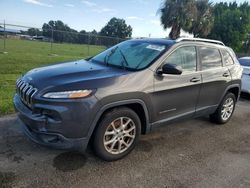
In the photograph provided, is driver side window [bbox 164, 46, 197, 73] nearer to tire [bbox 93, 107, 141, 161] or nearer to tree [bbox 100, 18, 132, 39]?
tire [bbox 93, 107, 141, 161]

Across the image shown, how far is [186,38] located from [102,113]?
211 cm

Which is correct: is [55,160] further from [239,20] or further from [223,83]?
[239,20]

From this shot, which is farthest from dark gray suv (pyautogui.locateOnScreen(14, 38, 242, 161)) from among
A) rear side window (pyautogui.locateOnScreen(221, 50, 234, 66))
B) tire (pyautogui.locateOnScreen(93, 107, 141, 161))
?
rear side window (pyautogui.locateOnScreen(221, 50, 234, 66))

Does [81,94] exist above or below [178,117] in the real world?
above

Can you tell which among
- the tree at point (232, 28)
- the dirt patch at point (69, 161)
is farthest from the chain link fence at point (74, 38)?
the tree at point (232, 28)

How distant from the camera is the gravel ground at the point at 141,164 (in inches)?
117

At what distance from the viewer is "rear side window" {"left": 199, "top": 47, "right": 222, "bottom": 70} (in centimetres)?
437

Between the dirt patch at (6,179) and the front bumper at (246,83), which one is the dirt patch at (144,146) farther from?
the front bumper at (246,83)

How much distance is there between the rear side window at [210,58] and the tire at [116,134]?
180 centimetres

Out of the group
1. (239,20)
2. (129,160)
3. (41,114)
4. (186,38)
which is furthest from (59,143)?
(239,20)

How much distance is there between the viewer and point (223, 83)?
15.8 feet

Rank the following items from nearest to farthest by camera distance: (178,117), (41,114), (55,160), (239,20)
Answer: (41,114) → (55,160) → (178,117) → (239,20)

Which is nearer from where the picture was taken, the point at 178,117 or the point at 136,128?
the point at 136,128

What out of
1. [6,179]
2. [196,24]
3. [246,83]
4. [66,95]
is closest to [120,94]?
[66,95]
